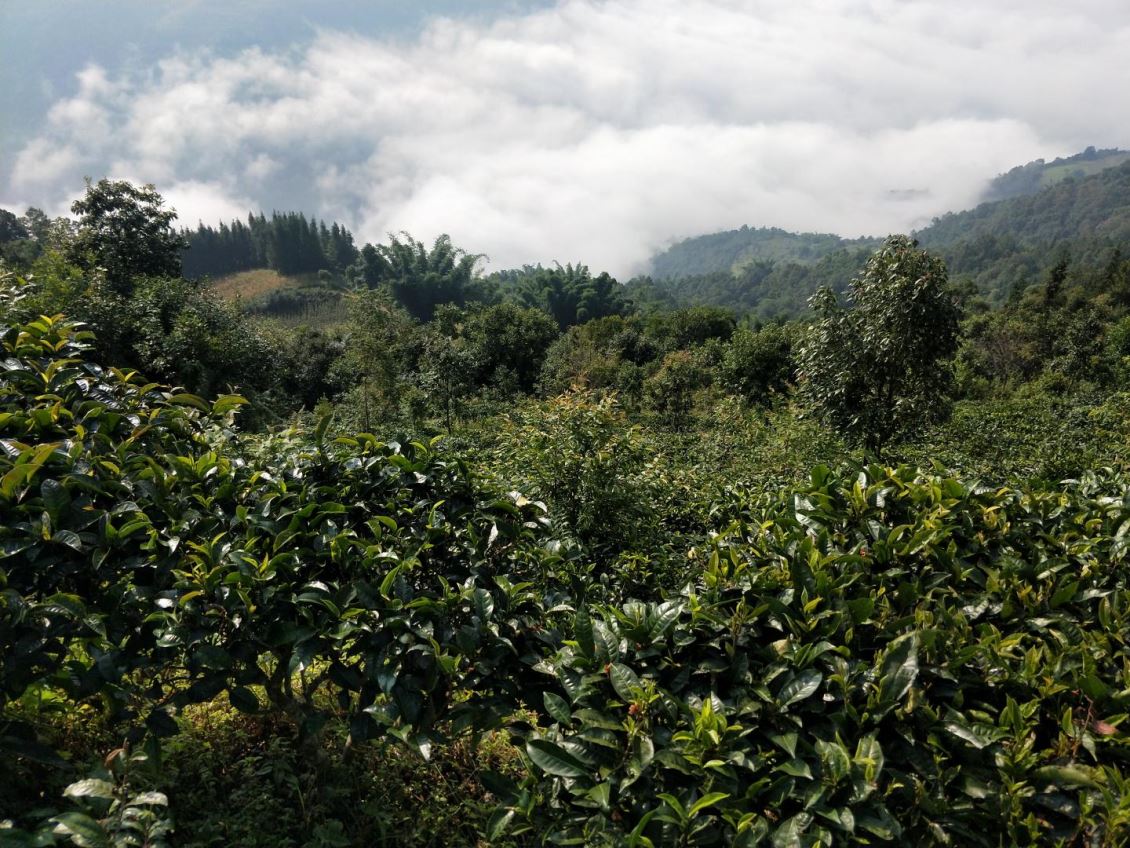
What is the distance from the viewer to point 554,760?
1546 millimetres

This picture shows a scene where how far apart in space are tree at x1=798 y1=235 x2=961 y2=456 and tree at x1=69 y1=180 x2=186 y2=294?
794 inches

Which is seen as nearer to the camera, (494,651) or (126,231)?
(494,651)

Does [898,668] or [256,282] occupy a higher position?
[256,282]

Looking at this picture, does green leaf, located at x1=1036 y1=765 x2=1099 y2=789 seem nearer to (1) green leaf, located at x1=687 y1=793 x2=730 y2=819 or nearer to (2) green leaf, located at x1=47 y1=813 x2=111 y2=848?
(1) green leaf, located at x1=687 y1=793 x2=730 y2=819

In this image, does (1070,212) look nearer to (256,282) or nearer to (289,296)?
(289,296)

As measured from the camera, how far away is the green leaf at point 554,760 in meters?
1.51

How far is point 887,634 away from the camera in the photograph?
1.73m

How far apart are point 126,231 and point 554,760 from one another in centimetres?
2481

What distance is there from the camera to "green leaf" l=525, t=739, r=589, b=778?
59.4 inches

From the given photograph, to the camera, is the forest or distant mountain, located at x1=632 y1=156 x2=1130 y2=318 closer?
the forest

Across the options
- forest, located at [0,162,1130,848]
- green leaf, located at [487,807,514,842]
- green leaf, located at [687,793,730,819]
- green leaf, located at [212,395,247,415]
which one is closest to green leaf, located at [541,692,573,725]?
forest, located at [0,162,1130,848]

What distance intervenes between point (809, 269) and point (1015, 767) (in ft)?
571

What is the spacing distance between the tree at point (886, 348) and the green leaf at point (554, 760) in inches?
278

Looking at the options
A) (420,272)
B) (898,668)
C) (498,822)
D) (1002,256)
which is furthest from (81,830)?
(1002,256)
